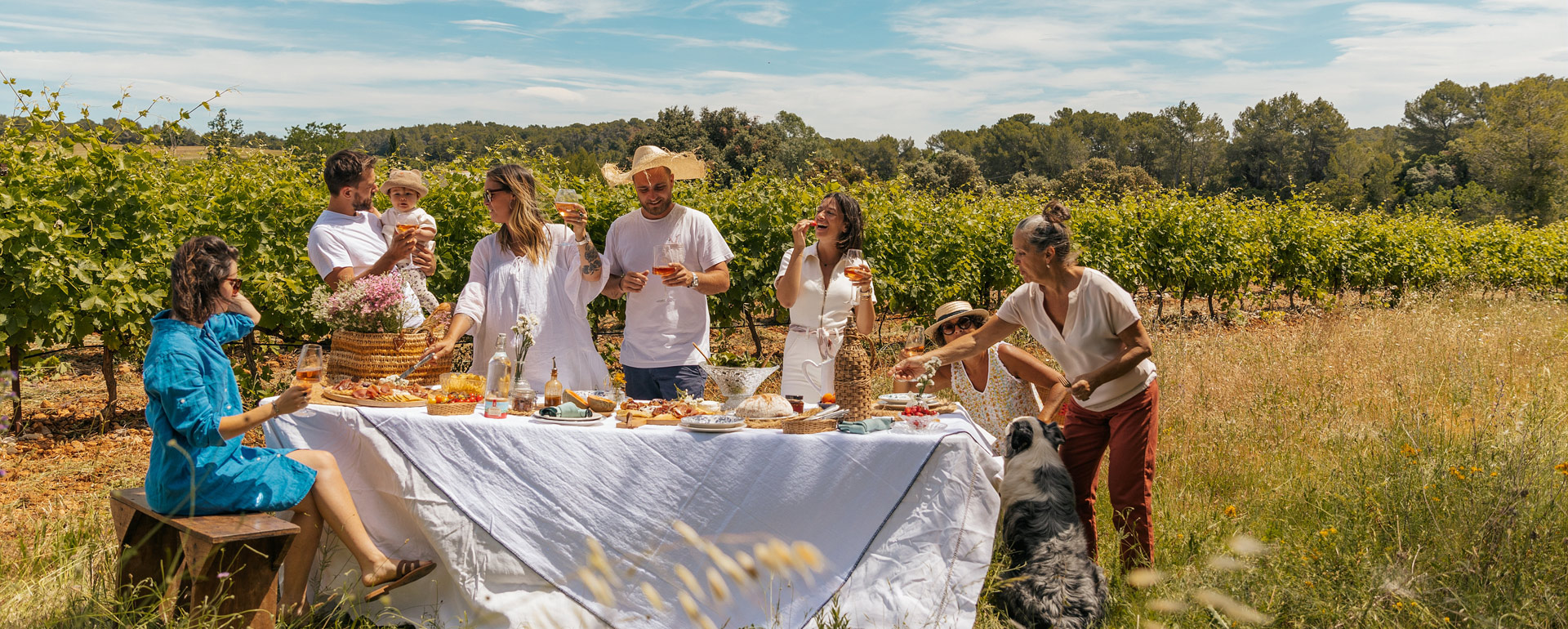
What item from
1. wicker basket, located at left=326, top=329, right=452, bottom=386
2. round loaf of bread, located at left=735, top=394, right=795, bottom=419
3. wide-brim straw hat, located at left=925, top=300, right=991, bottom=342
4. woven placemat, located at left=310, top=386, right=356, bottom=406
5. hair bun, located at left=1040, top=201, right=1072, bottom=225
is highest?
hair bun, located at left=1040, top=201, right=1072, bottom=225

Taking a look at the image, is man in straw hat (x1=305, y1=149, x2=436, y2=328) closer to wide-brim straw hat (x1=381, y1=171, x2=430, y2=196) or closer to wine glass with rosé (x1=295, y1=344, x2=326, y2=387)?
wide-brim straw hat (x1=381, y1=171, x2=430, y2=196)

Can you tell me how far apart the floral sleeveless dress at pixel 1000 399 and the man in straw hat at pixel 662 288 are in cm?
122

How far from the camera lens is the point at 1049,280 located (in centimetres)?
319

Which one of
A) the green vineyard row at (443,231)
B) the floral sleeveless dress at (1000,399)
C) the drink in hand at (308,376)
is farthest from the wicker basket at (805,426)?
the green vineyard row at (443,231)

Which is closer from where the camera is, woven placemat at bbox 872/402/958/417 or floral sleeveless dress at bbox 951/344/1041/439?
woven placemat at bbox 872/402/958/417

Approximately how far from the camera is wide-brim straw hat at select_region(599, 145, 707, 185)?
3943mm

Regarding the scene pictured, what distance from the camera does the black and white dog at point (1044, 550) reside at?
288 cm

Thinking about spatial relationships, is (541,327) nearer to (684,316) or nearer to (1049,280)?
(684,316)

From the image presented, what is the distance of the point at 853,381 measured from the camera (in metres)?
3.18

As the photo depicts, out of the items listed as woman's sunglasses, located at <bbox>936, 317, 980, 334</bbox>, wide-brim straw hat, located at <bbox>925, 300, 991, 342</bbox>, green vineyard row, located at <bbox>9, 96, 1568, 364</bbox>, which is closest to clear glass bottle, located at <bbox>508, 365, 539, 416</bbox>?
green vineyard row, located at <bbox>9, 96, 1568, 364</bbox>

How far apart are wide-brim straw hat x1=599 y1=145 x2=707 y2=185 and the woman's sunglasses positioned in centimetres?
140

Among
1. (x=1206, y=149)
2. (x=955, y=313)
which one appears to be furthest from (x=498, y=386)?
(x=1206, y=149)

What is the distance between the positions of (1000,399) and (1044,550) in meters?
1.00

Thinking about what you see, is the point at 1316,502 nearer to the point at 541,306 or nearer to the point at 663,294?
the point at 663,294
